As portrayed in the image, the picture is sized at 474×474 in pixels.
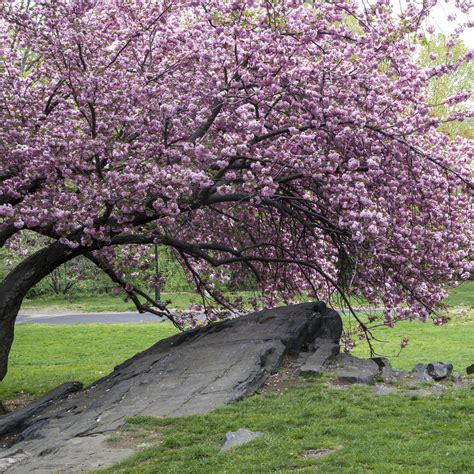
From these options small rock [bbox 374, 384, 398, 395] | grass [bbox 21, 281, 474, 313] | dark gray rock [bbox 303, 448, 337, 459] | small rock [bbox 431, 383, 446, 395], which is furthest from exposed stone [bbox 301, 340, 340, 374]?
grass [bbox 21, 281, 474, 313]

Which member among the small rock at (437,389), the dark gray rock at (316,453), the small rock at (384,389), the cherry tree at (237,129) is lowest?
the small rock at (437,389)

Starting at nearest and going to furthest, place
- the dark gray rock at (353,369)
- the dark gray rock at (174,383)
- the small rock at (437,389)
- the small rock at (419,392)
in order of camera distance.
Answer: the dark gray rock at (174,383) < the small rock at (419,392) < the small rock at (437,389) < the dark gray rock at (353,369)

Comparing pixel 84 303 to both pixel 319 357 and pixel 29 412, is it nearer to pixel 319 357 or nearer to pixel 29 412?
pixel 29 412

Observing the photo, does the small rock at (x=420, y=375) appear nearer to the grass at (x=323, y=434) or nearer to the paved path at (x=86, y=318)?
the grass at (x=323, y=434)

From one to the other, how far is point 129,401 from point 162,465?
3849 mm

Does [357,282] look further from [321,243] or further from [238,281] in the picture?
[238,281]

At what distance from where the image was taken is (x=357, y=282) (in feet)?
53.9

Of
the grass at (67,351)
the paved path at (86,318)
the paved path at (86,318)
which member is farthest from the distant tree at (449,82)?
the grass at (67,351)

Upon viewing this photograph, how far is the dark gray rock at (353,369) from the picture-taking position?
13898 millimetres

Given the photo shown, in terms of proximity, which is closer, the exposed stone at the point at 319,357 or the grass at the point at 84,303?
the exposed stone at the point at 319,357

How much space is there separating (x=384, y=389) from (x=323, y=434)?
3157 mm

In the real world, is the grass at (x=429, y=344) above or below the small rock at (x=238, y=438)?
below

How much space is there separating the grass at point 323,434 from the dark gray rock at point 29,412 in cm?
358

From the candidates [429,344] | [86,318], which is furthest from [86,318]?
[429,344]
